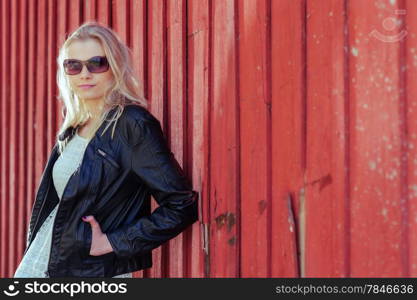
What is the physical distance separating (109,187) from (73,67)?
67 centimetres

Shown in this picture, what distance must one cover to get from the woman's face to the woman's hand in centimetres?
66

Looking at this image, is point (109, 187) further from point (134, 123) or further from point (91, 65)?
point (91, 65)

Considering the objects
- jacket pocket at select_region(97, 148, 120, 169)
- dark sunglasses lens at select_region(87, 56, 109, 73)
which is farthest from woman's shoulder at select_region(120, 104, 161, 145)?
dark sunglasses lens at select_region(87, 56, 109, 73)

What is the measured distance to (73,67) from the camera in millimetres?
3588

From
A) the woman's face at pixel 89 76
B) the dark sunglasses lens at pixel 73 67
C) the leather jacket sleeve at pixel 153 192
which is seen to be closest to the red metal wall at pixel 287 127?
the leather jacket sleeve at pixel 153 192

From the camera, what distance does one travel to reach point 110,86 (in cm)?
360

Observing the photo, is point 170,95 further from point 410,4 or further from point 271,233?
point 410,4

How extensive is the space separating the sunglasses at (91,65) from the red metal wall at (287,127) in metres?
0.45

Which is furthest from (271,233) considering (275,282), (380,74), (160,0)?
(160,0)

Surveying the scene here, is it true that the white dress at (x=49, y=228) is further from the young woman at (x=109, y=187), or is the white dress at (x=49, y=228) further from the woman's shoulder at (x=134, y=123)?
the woman's shoulder at (x=134, y=123)

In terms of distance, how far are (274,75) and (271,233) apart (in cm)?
72

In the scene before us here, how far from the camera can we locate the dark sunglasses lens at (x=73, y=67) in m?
3.57

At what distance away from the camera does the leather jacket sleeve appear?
3.35 meters

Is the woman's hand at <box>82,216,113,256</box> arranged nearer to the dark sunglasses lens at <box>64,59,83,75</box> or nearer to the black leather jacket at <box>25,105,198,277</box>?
the black leather jacket at <box>25,105,198,277</box>
